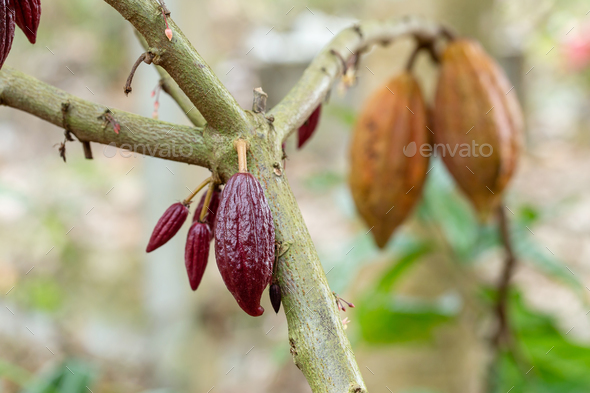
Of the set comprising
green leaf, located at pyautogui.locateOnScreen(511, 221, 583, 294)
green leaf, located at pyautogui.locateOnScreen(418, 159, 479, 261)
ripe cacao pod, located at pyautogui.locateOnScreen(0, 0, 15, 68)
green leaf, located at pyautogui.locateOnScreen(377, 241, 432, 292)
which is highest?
green leaf, located at pyautogui.locateOnScreen(418, 159, 479, 261)

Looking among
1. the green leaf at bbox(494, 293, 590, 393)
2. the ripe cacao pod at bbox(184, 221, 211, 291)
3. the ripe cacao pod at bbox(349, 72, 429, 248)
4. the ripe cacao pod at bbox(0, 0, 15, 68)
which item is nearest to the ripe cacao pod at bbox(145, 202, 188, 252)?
the ripe cacao pod at bbox(184, 221, 211, 291)

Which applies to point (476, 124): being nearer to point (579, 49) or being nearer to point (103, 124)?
point (103, 124)

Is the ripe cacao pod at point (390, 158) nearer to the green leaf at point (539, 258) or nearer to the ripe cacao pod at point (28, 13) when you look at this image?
the green leaf at point (539, 258)

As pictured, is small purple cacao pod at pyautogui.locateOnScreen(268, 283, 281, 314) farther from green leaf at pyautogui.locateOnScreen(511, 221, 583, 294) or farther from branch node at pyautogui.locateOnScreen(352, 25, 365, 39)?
green leaf at pyautogui.locateOnScreen(511, 221, 583, 294)

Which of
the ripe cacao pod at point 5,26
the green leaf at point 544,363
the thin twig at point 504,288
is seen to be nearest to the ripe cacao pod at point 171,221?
the ripe cacao pod at point 5,26

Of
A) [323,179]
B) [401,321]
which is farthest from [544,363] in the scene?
[323,179]

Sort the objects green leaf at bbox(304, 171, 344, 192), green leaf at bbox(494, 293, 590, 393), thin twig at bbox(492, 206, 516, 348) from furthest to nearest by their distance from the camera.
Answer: green leaf at bbox(304, 171, 344, 192), green leaf at bbox(494, 293, 590, 393), thin twig at bbox(492, 206, 516, 348)
